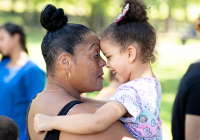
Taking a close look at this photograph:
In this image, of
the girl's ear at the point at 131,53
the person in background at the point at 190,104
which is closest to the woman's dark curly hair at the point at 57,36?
the girl's ear at the point at 131,53

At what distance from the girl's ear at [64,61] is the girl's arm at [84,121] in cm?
48

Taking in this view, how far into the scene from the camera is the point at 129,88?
6.37ft

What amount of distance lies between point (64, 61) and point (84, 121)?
60cm

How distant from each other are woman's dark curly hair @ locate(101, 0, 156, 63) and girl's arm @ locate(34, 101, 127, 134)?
23.2 inches

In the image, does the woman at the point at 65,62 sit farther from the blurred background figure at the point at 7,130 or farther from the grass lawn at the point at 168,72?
the grass lawn at the point at 168,72

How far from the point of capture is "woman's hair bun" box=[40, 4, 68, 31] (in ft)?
7.16

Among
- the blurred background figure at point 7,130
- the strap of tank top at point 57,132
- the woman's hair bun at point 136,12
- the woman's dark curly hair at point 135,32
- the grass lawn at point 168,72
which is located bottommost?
the grass lawn at point 168,72

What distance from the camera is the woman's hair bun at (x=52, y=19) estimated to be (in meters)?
2.18

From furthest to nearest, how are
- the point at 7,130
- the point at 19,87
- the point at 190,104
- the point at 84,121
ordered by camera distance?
the point at 19,87, the point at 190,104, the point at 7,130, the point at 84,121

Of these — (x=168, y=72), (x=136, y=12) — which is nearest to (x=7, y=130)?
(x=136, y=12)

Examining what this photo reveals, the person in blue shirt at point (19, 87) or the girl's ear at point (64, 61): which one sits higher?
the girl's ear at point (64, 61)

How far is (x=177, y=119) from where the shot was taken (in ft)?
9.05

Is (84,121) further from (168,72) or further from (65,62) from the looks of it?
(168,72)

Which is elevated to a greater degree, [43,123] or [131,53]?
[131,53]
